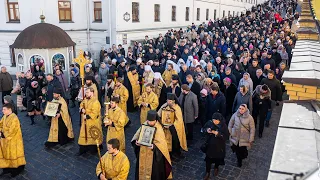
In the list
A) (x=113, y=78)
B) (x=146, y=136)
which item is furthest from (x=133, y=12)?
(x=146, y=136)

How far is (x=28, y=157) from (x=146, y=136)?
13.1 feet

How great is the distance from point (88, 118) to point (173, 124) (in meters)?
2.26

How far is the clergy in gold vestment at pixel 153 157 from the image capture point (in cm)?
673

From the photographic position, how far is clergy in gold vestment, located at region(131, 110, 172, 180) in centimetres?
673

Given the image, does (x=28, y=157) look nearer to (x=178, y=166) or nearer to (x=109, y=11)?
(x=178, y=166)

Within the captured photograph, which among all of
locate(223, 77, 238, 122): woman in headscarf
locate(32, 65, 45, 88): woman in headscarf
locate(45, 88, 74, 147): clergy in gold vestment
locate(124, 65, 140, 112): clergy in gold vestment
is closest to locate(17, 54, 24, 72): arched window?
locate(32, 65, 45, 88): woman in headscarf

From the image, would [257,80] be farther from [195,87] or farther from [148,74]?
[148,74]

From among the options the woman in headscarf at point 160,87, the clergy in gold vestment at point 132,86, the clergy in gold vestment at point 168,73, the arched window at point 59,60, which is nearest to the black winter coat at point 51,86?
the clergy in gold vestment at point 132,86

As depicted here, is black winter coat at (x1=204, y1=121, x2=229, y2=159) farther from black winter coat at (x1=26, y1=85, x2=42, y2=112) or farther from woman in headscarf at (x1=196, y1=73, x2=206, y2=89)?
black winter coat at (x1=26, y1=85, x2=42, y2=112)

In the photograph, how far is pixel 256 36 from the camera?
19281 millimetres

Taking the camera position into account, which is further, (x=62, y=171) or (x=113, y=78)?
(x=113, y=78)

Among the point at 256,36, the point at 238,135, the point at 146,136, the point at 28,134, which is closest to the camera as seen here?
the point at 146,136

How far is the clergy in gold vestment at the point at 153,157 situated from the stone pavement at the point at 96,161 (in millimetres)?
864

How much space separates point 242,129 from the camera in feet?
25.4
